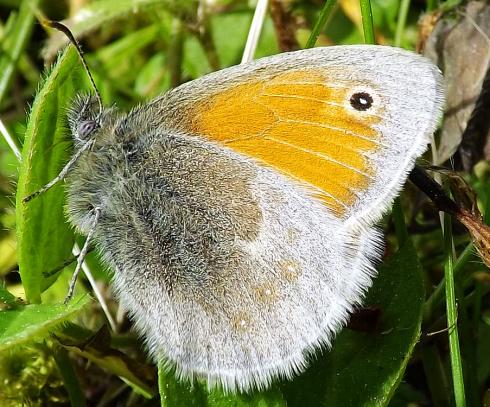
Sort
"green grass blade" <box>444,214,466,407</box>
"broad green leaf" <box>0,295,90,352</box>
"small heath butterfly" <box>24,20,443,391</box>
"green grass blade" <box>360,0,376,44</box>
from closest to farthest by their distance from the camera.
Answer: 1. "broad green leaf" <box>0,295,90,352</box>
2. "small heath butterfly" <box>24,20,443,391</box>
3. "green grass blade" <box>444,214,466,407</box>
4. "green grass blade" <box>360,0,376,44</box>

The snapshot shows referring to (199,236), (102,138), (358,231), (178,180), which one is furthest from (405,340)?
(102,138)

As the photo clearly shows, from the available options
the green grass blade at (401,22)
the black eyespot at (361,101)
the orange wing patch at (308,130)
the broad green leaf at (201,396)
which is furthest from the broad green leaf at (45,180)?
the green grass blade at (401,22)

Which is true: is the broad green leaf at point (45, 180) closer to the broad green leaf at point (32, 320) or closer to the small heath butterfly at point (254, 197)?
the small heath butterfly at point (254, 197)

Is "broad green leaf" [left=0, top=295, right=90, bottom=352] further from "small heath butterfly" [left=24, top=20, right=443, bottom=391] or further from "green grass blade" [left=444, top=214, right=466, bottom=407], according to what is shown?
"green grass blade" [left=444, top=214, right=466, bottom=407]

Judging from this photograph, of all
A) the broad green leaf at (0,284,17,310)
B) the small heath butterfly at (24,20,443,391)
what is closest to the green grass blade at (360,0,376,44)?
the small heath butterfly at (24,20,443,391)

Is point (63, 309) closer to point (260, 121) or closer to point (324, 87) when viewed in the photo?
point (260, 121)

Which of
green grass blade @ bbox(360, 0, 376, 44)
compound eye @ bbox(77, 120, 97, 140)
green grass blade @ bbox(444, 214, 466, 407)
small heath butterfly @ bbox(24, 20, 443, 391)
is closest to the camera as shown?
small heath butterfly @ bbox(24, 20, 443, 391)

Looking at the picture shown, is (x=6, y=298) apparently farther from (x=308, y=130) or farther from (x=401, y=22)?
(x=401, y=22)
